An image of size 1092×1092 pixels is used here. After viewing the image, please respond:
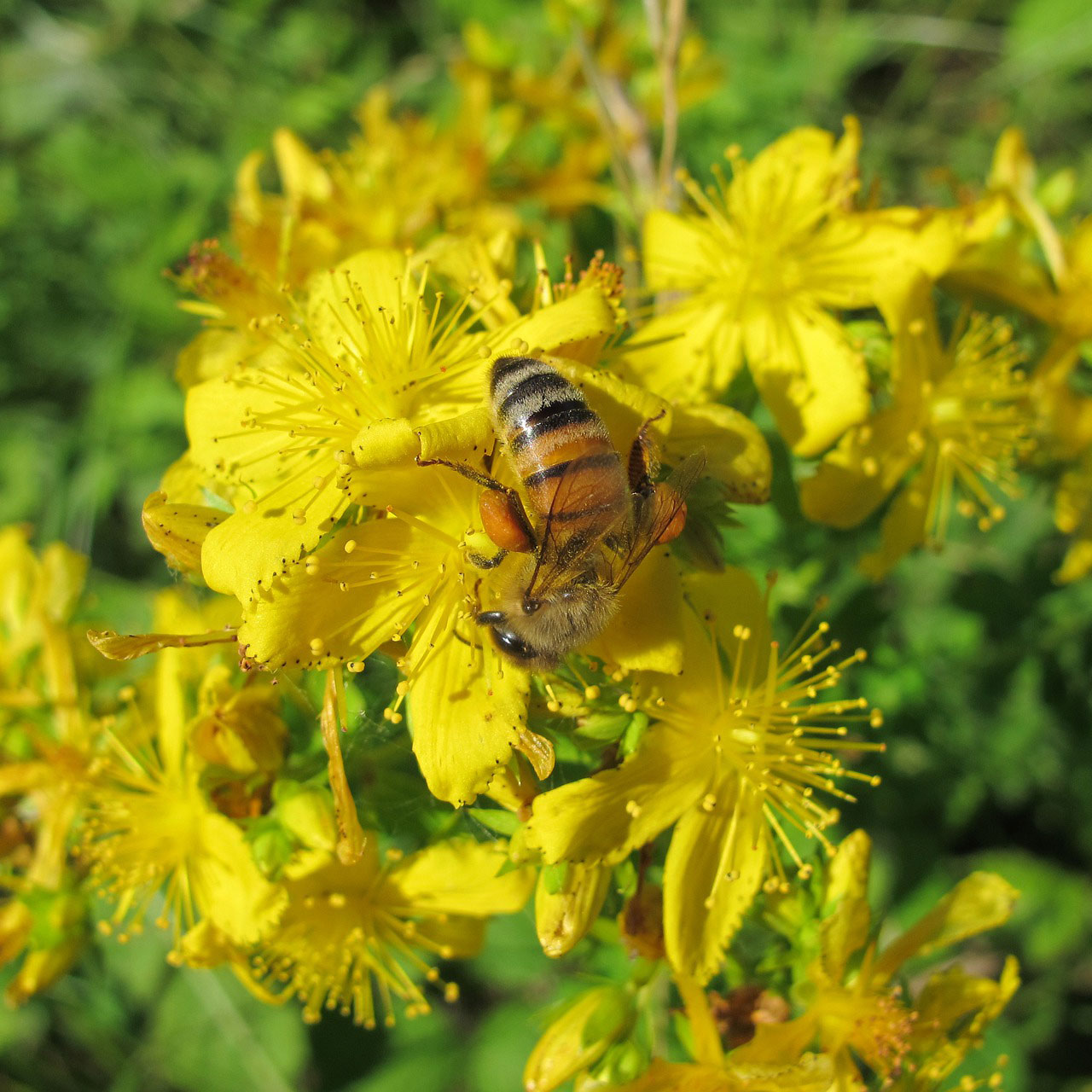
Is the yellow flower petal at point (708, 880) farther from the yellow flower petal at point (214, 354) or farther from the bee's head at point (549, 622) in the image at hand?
the yellow flower petal at point (214, 354)

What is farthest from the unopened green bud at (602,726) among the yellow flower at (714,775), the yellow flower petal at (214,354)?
the yellow flower petal at (214,354)

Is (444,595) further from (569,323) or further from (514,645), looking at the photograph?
(569,323)

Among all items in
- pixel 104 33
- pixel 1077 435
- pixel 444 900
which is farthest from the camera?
pixel 104 33

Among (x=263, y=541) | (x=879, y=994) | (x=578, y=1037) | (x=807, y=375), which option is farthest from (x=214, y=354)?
(x=879, y=994)

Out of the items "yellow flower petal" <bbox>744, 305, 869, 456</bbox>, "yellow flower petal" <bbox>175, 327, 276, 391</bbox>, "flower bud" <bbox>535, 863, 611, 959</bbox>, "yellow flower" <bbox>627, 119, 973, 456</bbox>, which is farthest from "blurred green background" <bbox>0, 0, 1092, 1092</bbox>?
"yellow flower petal" <bbox>175, 327, 276, 391</bbox>

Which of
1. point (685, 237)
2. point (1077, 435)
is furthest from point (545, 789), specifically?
point (1077, 435)

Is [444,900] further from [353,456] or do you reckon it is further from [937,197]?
[937,197]
